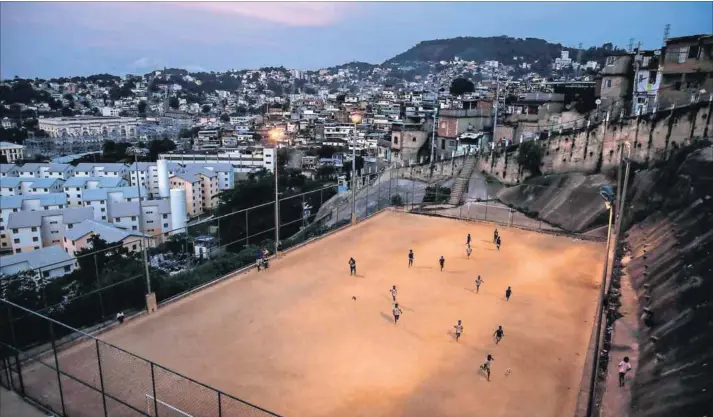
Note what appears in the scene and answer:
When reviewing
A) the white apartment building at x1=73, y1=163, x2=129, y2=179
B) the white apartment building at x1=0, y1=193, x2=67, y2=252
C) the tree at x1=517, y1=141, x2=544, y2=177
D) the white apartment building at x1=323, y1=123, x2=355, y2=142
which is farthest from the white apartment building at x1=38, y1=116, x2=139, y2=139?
the tree at x1=517, y1=141, x2=544, y2=177

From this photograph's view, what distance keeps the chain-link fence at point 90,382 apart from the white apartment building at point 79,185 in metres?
59.4

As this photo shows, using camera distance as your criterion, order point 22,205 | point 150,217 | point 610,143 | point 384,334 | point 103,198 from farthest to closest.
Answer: point 103,198 → point 22,205 → point 150,217 → point 610,143 → point 384,334

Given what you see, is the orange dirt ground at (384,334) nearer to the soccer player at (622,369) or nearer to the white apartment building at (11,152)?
the soccer player at (622,369)

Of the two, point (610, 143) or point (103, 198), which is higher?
point (610, 143)

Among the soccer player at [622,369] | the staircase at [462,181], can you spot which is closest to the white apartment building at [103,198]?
the staircase at [462,181]

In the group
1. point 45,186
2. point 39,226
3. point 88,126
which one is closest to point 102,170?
point 45,186

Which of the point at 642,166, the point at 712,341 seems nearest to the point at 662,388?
the point at 712,341

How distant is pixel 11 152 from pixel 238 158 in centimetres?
4583

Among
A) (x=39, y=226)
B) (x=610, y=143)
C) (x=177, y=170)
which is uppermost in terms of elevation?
(x=610, y=143)

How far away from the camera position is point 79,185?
65.3 meters

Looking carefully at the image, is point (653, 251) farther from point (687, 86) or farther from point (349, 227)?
point (687, 86)

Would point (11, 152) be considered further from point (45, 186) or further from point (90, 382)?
point (90, 382)

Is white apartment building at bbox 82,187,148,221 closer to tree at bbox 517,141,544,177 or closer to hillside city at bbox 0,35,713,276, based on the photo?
hillside city at bbox 0,35,713,276

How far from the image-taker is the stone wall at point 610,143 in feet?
90.4
